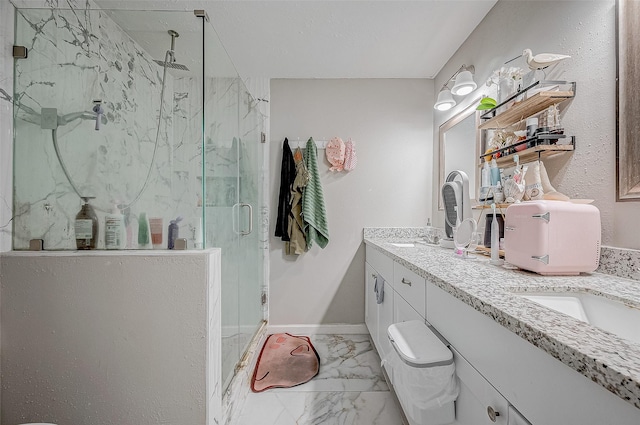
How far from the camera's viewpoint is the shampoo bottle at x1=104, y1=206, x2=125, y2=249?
104 cm

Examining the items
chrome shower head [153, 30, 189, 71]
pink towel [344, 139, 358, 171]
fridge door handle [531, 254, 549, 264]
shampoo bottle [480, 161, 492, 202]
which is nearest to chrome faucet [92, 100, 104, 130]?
chrome shower head [153, 30, 189, 71]

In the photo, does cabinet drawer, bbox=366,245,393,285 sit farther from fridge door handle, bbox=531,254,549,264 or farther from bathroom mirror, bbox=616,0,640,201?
bathroom mirror, bbox=616,0,640,201

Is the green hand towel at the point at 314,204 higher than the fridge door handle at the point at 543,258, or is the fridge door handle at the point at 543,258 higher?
the green hand towel at the point at 314,204

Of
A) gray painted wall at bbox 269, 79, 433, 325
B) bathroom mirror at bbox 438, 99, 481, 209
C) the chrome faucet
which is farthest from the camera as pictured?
gray painted wall at bbox 269, 79, 433, 325

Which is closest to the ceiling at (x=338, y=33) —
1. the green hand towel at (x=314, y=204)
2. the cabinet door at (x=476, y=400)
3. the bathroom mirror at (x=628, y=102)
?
the green hand towel at (x=314, y=204)

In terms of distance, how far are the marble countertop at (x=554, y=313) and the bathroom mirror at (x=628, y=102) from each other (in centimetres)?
33

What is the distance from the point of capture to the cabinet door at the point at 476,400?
2.01ft

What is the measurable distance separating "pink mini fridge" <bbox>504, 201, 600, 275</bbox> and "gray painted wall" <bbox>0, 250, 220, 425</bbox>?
3.92 ft

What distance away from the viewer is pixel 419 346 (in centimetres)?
84

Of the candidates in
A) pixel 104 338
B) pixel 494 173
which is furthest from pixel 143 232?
pixel 494 173

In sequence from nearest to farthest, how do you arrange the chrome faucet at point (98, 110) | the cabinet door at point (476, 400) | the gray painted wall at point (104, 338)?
1. the cabinet door at point (476, 400)
2. the gray painted wall at point (104, 338)
3. the chrome faucet at point (98, 110)

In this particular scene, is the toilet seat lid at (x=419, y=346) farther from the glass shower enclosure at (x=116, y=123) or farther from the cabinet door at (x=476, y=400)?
the glass shower enclosure at (x=116, y=123)

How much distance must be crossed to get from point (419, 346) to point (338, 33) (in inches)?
75.3

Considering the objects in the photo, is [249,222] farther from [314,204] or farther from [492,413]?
[492,413]
